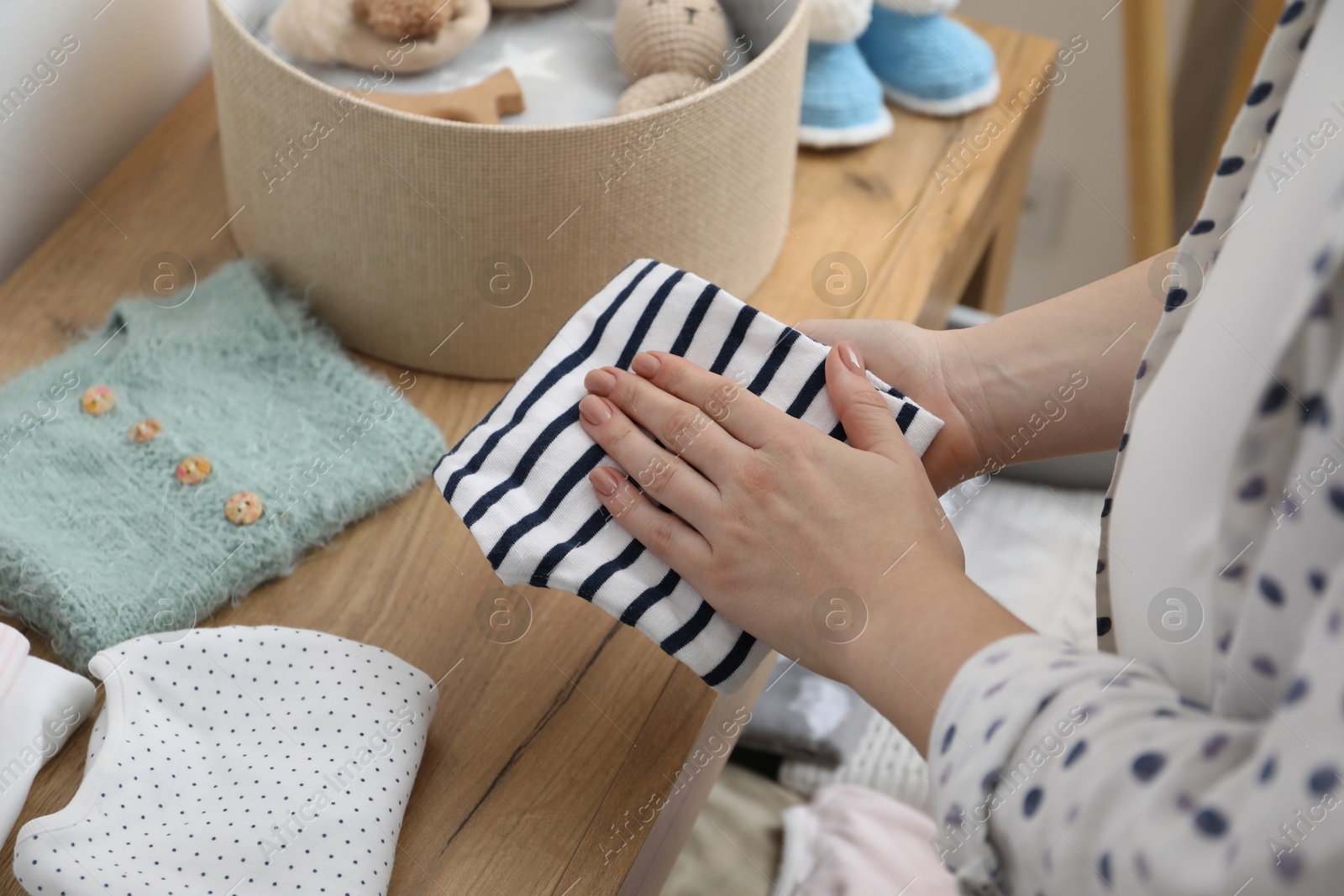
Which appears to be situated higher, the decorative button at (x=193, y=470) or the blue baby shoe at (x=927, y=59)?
the blue baby shoe at (x=927, y=59)

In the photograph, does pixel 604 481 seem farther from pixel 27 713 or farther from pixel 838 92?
pixel 838 92

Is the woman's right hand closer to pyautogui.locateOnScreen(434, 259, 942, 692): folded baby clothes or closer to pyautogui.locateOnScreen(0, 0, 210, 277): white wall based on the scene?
pyautogui.locateOnScreen(434, 259, 942, 692): folded baby clothes

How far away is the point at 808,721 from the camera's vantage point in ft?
2.77

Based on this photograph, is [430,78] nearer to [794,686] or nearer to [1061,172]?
[794,686]

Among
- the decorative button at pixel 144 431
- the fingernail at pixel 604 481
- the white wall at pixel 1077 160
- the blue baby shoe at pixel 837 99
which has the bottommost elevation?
the white wall at pixel 1077 160

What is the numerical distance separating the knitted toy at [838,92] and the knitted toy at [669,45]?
134mm

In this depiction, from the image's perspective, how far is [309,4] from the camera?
2.12 feet

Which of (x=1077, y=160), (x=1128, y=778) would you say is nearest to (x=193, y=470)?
(x=1128, y=778)

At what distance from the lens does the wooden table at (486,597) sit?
474 mm

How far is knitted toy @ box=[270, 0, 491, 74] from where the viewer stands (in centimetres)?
65

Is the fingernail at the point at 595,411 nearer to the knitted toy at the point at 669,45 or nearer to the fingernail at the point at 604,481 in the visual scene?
the fingernail at the point at 604,481

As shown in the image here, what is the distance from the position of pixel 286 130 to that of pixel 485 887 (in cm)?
39

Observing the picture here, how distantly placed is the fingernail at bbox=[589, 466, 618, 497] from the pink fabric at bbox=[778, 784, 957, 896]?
394 millimetres

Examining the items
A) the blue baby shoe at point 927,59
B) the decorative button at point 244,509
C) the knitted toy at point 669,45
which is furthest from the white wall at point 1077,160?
the decorative button at point 244,509
